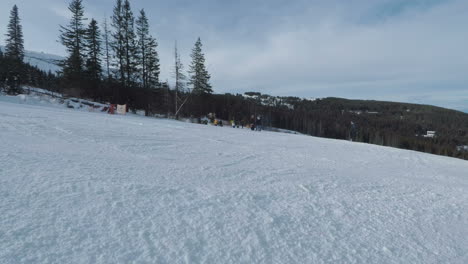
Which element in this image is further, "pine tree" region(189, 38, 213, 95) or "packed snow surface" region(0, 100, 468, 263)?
"pine tree" region(189, 38, 213, 95)

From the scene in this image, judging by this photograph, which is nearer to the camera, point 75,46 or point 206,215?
point 206,215

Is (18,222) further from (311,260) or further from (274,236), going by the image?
(311,260)

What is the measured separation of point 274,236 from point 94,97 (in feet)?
107

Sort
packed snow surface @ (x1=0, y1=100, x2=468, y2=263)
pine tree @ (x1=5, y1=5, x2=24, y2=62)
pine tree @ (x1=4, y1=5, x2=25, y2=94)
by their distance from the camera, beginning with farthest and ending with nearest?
pine tree @ (x1=5, y1=5, x2=24, y2=62)
pine tree @ (x1=4, y1=5, x2=25, y2=94)
packed snow surface @ (x1=0, y1=100, x2=468, y2=263)

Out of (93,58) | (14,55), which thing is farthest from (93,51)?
(14,55)

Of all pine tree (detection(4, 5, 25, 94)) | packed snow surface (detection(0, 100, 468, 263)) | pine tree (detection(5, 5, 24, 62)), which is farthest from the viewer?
pine tree (detection(5, 5, 24, 62))

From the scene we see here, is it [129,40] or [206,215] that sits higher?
[129,40]

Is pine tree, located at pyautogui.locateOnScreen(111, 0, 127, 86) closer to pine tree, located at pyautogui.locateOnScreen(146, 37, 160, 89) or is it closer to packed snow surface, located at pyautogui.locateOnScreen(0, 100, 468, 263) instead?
pine tree, located at pyautogui.locateOnScreen(146, 37, 160, 89)

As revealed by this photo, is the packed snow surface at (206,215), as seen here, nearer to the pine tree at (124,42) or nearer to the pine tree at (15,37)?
the pine tree at (124,42)

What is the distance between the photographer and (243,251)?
1826mm

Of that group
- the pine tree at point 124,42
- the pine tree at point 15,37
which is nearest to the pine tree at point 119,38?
the pine tree at point 124,42

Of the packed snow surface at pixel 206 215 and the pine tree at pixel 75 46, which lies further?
the pine tree at pixel 75 46

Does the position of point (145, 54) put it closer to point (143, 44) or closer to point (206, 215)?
point (143, 44)

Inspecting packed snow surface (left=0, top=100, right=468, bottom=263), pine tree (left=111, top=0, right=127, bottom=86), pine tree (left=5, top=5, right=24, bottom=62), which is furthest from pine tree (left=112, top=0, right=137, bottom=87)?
packed snow surface (left=0, top=100, right=468, bottom=263)
